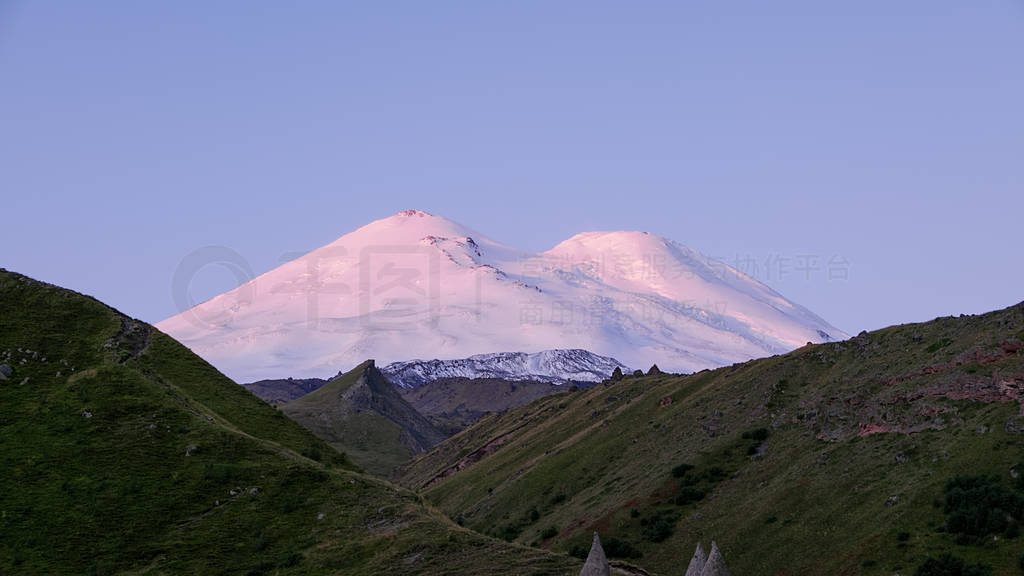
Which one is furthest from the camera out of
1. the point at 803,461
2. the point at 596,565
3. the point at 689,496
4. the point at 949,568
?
the point at 689,496

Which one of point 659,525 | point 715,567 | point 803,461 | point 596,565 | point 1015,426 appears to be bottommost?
point 659,525

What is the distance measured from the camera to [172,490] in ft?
154

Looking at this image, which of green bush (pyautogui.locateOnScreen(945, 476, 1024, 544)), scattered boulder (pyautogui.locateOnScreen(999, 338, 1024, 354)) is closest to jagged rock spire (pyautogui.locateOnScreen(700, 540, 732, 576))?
green bush (pyautogui.locateOnScreen(945, 476, 1024, 544))

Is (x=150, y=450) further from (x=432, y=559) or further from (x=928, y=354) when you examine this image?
(x=928, y=354)

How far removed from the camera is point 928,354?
71812 mm

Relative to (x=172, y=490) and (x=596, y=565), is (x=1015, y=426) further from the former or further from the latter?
(x=172, y=490)

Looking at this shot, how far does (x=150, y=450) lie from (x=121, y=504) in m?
3.85

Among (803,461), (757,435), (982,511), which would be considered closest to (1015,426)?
(982,511)

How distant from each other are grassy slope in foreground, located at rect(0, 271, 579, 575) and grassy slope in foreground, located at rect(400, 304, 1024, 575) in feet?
77.3

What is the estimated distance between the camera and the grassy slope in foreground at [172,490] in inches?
1639

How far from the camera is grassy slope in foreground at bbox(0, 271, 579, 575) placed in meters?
41.6

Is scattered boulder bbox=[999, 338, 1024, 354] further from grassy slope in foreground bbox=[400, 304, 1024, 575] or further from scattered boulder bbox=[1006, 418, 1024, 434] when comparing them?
scattered boulder bbox=[1006, 418, 1024, 434]

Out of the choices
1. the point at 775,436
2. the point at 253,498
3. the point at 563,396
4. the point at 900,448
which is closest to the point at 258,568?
the point at 253,498

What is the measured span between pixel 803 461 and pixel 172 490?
41137 millimetres
